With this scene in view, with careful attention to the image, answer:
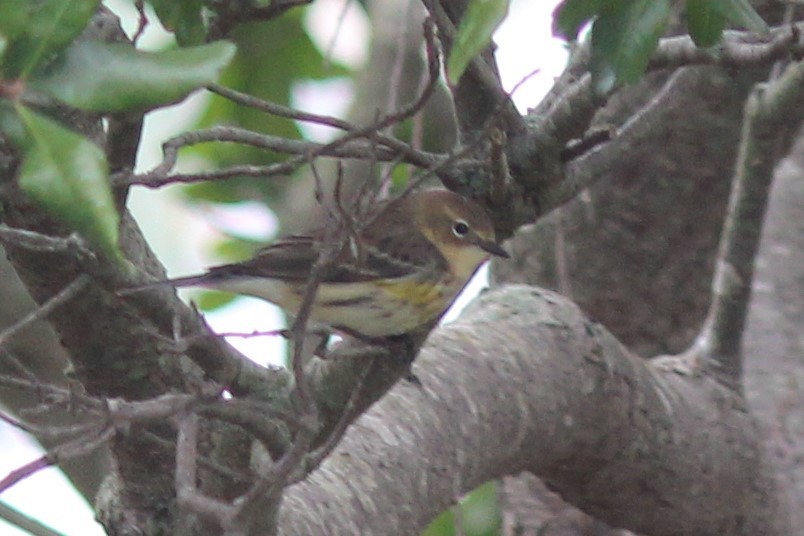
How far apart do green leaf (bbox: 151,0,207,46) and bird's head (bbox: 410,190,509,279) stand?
117 cm

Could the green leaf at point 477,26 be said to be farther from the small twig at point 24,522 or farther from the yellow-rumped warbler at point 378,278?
the yellow-rumped warbler at point 378,278

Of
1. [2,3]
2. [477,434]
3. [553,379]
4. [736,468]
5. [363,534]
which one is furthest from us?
[736,468]

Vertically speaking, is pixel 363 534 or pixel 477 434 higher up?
pixel 477 434

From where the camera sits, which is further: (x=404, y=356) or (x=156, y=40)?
(x=156, y=40)

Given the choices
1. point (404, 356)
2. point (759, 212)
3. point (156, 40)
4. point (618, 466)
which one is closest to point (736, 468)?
point (618, 466)

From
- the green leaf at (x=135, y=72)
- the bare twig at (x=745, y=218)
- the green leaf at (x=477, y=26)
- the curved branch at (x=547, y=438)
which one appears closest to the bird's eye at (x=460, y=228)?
the curved branch at (x=547, y=438)

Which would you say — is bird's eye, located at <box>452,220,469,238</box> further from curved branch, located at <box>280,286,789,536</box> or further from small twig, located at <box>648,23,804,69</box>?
small twig, located at <box>648,23,804,69</box>

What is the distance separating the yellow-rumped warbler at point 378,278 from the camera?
6.50ft

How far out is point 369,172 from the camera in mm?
1228

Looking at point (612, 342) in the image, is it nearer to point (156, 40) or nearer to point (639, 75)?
point (639, 75)

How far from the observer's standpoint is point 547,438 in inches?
81.8

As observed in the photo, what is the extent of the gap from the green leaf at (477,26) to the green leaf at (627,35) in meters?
0.19

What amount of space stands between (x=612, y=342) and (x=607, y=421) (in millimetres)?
146

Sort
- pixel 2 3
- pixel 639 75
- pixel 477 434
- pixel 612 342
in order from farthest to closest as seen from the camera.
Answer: pixel 612 342 → pixel 477 434 → pixel 639 75 → pixel 2 3
